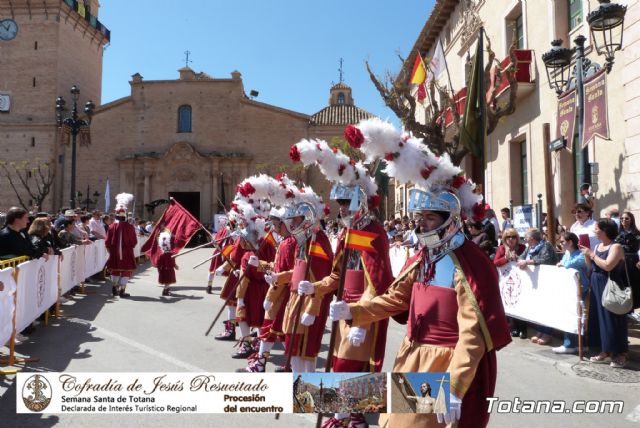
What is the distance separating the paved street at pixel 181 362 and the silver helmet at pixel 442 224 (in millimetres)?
2384

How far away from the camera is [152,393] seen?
3357 mm

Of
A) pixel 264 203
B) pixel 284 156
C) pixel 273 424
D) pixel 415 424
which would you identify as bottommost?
pixel 273 424

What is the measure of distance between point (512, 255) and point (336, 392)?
6627mm

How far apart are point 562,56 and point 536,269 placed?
475cm

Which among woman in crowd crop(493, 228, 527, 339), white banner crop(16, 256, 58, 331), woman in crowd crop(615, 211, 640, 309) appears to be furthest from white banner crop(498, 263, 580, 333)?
white banner crop(16, 256, 58, 331)

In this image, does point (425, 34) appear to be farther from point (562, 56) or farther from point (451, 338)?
point (451, 338)

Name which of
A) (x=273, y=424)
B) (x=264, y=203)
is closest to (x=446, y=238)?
(x=273, y=424)

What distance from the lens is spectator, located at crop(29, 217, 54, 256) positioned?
827 cm

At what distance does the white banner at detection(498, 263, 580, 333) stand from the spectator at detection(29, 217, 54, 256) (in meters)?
7.77

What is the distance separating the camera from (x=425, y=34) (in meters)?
25.4

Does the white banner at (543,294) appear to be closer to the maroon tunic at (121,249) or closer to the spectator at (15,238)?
the spectator at (15,238)

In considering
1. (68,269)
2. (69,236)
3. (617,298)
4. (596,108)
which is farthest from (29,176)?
(617,298)

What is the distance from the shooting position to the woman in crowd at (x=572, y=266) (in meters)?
7.16

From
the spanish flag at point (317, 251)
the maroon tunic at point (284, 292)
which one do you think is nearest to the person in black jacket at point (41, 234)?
the maroon tunic at point (284, 292)
